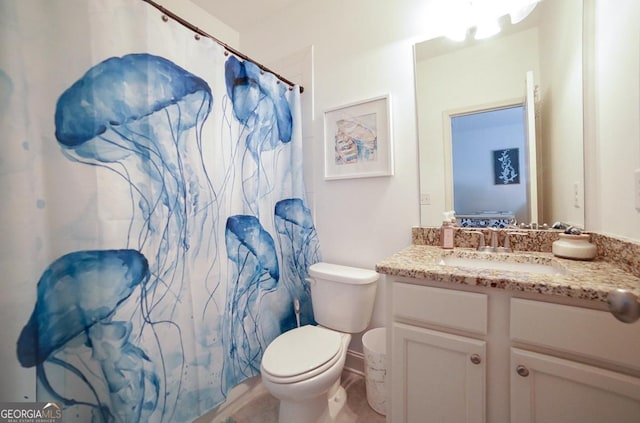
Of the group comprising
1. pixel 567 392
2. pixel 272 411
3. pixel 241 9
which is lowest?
pixel 272 411

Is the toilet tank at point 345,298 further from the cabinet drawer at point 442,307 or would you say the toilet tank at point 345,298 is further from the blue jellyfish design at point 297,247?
the cabinet drawer at point 442,307

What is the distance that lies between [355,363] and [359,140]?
1473 millimetres

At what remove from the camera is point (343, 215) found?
5.26ft

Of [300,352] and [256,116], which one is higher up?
[256,116]

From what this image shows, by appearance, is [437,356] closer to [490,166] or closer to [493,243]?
[493,243]

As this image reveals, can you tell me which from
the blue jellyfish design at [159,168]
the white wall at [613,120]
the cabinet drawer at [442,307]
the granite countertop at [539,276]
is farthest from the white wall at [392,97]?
the blue jellyfish design at [159,168]

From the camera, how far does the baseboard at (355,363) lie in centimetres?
157

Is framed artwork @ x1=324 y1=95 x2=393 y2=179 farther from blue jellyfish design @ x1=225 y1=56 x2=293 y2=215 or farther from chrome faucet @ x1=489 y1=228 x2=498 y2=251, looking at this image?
chrome faucet @ x1=489 y1=228 x2=498 y2=251

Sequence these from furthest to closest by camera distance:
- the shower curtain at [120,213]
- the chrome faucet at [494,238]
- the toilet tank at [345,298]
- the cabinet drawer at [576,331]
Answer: the toilet tank at [345,298]
the chrome faucet at [494,238]
the shower curtain at [120,213]
the cabinet drawer at [576,331]

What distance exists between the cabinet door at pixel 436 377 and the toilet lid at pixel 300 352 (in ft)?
1.11

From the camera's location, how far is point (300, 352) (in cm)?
113

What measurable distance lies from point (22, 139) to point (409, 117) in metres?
1.58

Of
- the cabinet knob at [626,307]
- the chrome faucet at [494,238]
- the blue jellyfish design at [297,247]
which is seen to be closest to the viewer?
the cabinet knob at [626,307]

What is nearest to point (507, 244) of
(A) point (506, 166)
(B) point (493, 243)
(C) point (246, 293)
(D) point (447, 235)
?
(B) point (493, 243)
